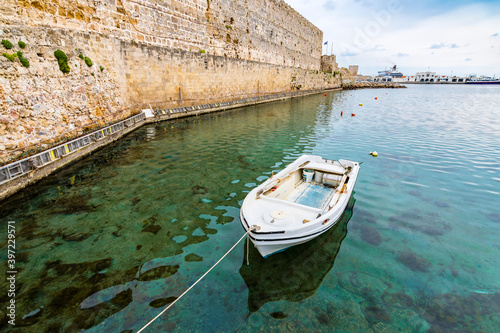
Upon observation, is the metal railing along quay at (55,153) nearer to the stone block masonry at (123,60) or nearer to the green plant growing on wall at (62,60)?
the stone block masonry at (123,60)

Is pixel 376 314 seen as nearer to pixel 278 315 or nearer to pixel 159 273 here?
pixel 278 315

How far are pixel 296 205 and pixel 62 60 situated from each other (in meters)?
11.5

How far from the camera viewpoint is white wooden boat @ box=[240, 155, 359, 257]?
4352 mm

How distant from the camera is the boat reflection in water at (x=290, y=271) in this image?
405 cm

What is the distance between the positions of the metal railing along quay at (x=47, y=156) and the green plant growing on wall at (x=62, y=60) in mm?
2836

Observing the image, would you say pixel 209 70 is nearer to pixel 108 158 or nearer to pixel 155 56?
pixel 155 56

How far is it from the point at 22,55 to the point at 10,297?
8477 mm

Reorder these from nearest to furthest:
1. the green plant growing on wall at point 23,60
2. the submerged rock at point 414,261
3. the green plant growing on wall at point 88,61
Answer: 1. the submerged rock at point 414,261
2. the green plant growing on wall at point 23,60
3. the green plant growing on wall at point 88,61

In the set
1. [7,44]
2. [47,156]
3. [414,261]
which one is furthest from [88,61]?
[414,261]

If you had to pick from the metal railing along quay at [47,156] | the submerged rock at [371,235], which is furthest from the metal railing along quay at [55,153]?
the submerged rock at [371,235]

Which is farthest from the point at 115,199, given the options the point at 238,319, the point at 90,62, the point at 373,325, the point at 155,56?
the point at 155,56

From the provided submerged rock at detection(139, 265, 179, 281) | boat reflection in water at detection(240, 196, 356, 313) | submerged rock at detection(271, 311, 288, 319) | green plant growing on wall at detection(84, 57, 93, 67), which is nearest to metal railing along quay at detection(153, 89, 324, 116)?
green plant growing on wall at detection(84, 57, 93, 67)

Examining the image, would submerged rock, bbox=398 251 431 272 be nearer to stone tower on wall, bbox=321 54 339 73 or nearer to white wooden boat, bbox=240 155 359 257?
white wooden boat, bbox=240 155 359 257

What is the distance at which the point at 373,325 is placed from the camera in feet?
11.8
